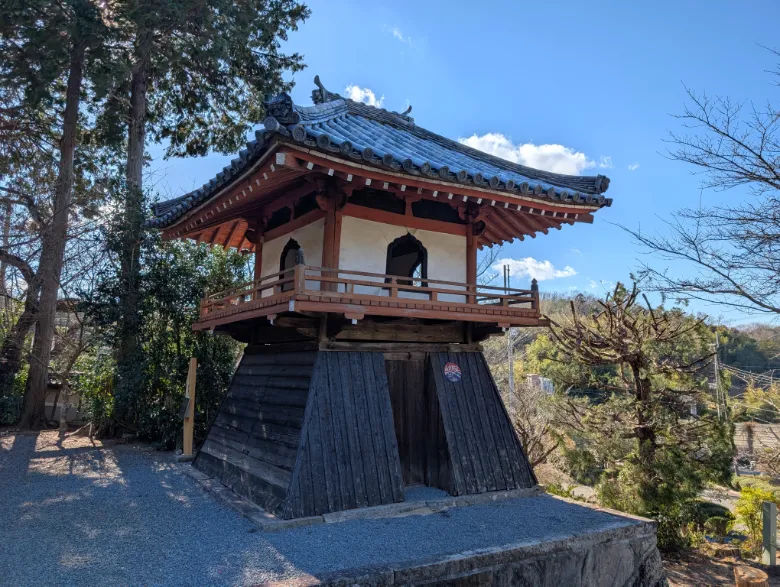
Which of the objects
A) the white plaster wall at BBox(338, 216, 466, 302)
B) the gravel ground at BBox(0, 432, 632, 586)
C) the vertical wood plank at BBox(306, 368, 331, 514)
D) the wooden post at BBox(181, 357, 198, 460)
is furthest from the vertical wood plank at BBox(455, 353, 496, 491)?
the wooden post at BBox(181, 357, 198, 460)

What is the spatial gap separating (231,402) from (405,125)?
599 centimetres

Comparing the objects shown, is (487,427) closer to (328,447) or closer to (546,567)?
(546,567)

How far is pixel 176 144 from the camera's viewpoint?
15000 mm

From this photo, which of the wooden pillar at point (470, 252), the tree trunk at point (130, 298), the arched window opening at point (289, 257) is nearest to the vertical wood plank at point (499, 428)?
the wooden pillar at point (470, 252)

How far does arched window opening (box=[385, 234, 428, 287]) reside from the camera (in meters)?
7.19

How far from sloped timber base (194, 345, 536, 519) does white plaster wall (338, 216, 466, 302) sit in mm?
1200

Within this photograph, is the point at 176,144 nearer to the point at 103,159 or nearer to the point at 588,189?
the point at 103,159

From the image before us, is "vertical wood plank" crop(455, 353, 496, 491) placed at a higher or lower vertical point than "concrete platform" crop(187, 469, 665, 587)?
higher

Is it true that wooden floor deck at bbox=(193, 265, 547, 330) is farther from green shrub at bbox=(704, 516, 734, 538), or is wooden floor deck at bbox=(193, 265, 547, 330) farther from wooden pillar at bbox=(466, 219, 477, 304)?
green shrub at bbox=(704, 516, 734, 538)

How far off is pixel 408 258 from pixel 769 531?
7.37 meters

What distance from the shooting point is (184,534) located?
17.3 ft

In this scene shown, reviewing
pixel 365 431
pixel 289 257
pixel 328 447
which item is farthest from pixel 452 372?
pixel 289 257

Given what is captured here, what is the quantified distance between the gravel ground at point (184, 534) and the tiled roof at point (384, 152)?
162 inches

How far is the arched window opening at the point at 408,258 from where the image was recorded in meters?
7.19
